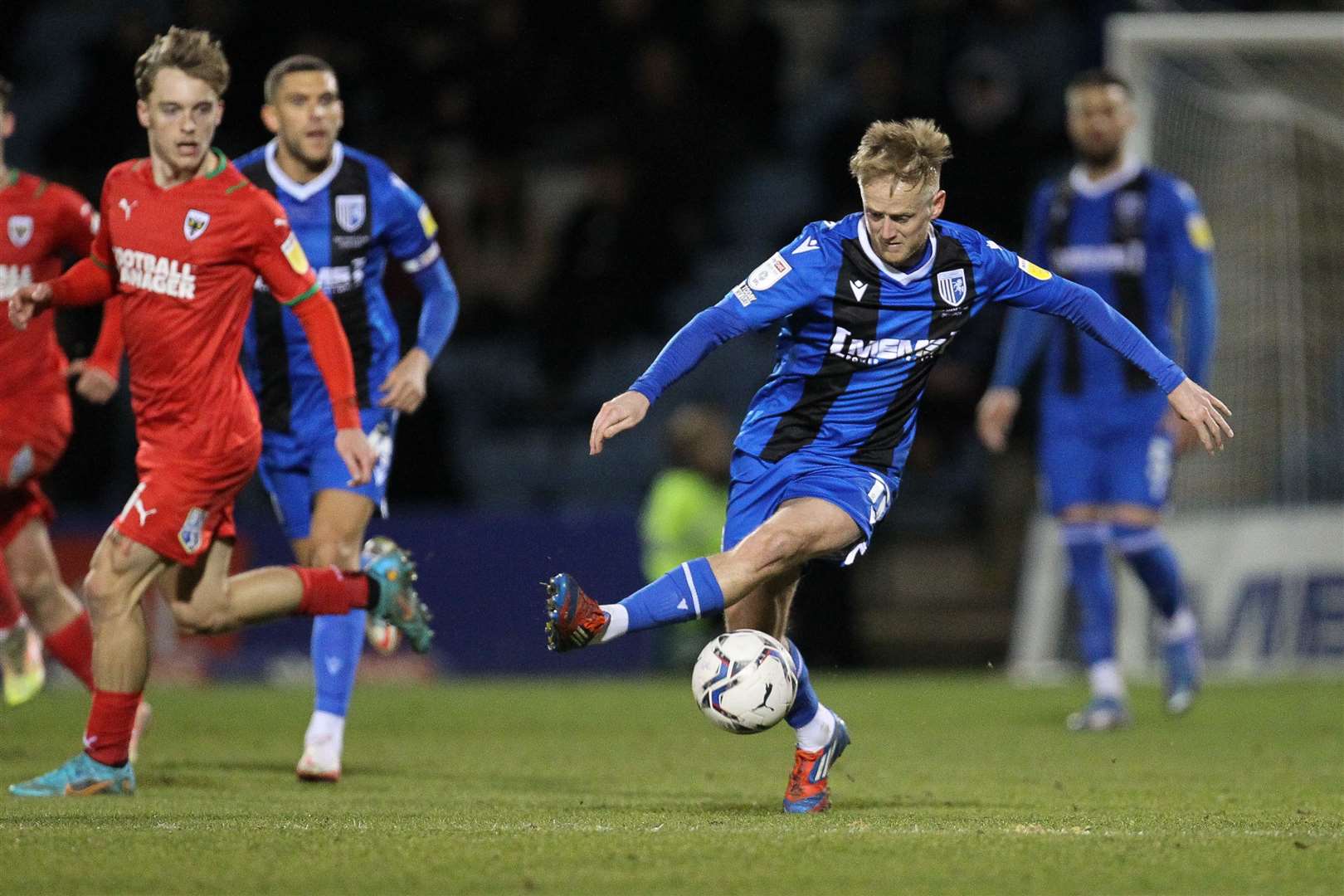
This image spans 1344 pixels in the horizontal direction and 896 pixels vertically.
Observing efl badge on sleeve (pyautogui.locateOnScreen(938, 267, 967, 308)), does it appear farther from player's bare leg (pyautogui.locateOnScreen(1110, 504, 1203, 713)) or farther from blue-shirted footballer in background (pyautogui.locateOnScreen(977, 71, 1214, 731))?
player's bare leg (pyautogui.locateOnScreen(1110, 504, 1203, 713))

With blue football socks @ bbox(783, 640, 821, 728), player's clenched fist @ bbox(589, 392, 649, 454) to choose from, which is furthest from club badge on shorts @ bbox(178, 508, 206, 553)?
blue football socks @ bbox(783, 640, 821, 728)

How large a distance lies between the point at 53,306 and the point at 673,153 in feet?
31.0

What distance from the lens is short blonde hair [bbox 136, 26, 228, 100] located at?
227 inches

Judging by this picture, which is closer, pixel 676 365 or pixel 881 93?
pixel 676 365

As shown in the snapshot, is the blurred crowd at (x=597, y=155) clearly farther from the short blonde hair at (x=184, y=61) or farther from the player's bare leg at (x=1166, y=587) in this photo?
the short blonde hair at (x=184, y=61)

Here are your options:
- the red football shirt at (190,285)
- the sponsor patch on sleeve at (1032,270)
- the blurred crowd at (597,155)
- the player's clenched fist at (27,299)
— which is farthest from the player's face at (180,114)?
the blurred crowd at (597,155)

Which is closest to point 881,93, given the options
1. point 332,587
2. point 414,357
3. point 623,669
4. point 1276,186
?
point 1276,186

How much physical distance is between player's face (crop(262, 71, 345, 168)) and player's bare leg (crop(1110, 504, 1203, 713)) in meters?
4.07

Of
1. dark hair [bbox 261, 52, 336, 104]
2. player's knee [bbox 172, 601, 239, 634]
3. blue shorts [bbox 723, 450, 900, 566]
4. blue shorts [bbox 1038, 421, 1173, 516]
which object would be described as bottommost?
blue shorts [bbox 1038, 421, 1173, 516]

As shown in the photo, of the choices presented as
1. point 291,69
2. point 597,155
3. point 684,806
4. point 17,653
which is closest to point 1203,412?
point 684,806

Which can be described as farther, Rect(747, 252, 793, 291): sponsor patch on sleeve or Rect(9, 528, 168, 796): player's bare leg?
Rect(9, 528, 168, 796): player's bare leg

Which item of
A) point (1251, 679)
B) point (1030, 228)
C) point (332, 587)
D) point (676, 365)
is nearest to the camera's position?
point (676, 365)

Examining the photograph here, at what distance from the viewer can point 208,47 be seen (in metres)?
5.87

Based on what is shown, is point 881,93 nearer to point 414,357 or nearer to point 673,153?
point 673,153
